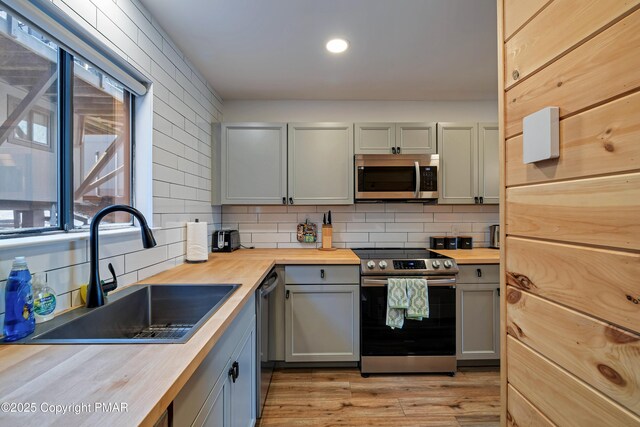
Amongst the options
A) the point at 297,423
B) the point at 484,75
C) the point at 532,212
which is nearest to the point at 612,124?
the point at 532,212

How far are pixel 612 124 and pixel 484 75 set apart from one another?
221 cm

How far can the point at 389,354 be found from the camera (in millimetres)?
2314

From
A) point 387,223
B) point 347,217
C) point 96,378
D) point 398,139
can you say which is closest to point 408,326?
point 387,223

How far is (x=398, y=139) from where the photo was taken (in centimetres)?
271

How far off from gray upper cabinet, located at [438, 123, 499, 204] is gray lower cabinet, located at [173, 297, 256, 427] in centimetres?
208

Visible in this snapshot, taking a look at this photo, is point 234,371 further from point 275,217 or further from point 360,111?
point 360,111

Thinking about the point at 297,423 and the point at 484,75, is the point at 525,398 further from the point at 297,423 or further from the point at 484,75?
the point at 484,75

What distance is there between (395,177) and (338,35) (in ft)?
4.09

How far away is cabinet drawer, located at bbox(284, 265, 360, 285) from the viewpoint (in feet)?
7.67

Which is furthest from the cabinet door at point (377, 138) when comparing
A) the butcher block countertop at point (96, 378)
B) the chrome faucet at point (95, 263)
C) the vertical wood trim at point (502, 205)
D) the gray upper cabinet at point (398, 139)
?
the butcher block countertop at point (96, 378)

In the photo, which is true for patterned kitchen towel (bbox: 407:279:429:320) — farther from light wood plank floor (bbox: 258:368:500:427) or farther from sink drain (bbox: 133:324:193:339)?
sink drain (bbox: 133:324:193:339)

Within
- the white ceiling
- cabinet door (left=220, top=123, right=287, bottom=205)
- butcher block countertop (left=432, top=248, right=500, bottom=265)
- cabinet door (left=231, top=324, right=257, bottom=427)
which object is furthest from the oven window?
the white ceiling

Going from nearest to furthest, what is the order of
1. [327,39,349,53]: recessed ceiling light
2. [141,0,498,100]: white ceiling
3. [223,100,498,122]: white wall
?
[141,0,498,100]: white ceiling
[327,39,349,53]: recessed ceiling light
[223,100,498,122]: white wall

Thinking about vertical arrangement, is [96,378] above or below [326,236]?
below
